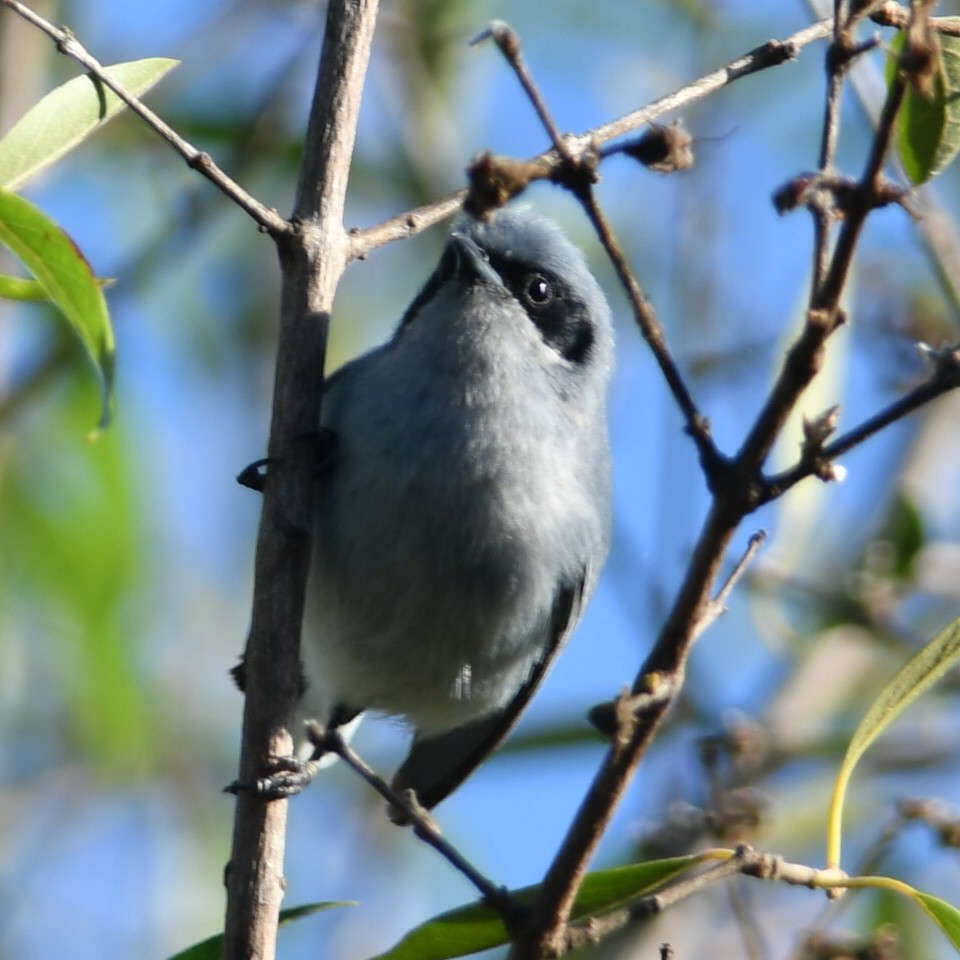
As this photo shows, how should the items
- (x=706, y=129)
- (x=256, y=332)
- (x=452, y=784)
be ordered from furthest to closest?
(x=256, y=332) < (x=706, y=129) < (x=452, y=784)

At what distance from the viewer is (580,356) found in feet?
11.8

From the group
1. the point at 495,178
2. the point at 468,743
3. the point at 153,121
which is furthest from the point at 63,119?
the point at 468,743

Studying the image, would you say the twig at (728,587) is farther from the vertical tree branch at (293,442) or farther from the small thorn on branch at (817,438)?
the vertical tree branch at (293,442)

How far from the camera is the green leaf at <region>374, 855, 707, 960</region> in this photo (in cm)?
227

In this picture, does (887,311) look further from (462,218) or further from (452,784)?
(452,784)

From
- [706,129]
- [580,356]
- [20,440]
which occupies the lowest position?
[580,356]

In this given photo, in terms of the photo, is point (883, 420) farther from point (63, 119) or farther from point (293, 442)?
point (63, 119)

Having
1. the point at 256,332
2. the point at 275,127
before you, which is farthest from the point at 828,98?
the point at 256,332

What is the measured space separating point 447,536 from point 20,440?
91.2 inches

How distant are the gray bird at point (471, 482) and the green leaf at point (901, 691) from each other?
3.62ft

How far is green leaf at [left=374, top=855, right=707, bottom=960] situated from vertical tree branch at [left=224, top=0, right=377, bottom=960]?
12.2 inches

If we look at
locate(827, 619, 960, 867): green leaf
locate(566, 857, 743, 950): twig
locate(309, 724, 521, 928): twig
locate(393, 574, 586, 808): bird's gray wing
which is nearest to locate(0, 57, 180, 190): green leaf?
locate(309, 724, 521, 928): twig

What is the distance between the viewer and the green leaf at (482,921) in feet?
7.45

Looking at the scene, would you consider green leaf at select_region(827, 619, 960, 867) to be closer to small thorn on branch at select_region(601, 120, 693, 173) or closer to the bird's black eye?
small thorn on branch at select_region(601, 120, 693, 173)
